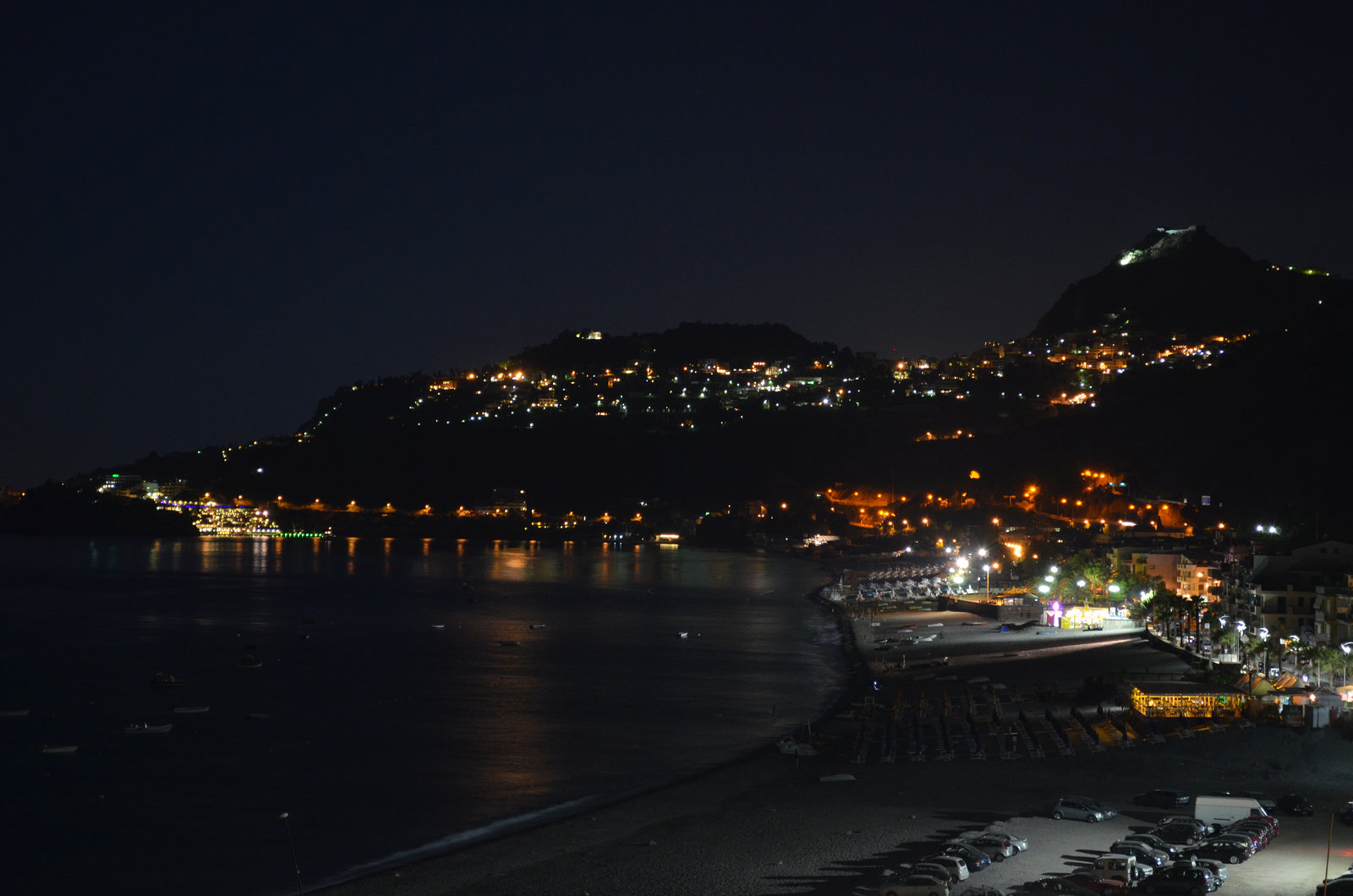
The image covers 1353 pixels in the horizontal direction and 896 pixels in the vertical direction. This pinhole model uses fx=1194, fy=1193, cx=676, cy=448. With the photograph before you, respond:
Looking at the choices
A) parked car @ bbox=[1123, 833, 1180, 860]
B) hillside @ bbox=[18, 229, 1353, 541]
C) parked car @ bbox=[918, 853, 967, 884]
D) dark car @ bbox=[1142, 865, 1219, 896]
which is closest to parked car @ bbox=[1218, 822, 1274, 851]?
parked car @ bbox=[1123, 833, 1180, 860]

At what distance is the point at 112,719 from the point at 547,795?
9.05 meters

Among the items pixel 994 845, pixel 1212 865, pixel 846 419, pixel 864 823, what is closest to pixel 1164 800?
pixel 994 845

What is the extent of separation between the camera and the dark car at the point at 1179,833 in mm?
10000

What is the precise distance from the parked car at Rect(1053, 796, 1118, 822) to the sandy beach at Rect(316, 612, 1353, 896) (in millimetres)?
142

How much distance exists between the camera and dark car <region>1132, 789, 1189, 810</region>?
11.4 m

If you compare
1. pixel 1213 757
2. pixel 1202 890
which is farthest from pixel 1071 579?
pixel 1202 890

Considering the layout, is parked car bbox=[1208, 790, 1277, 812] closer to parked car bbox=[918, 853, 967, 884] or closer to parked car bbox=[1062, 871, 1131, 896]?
parked car bbox=[1062, 871, 1131, 896]

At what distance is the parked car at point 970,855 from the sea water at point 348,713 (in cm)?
493

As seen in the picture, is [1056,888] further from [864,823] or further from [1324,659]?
[1324,659]

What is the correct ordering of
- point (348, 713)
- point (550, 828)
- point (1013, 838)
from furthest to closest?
point (348, 713) < point (550, 828) < point (1013, 838)

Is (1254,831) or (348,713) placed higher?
(1254,831)

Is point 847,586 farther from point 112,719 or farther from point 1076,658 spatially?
point 112,719

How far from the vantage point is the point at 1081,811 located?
441 inches

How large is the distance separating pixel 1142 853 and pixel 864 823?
295 cm
